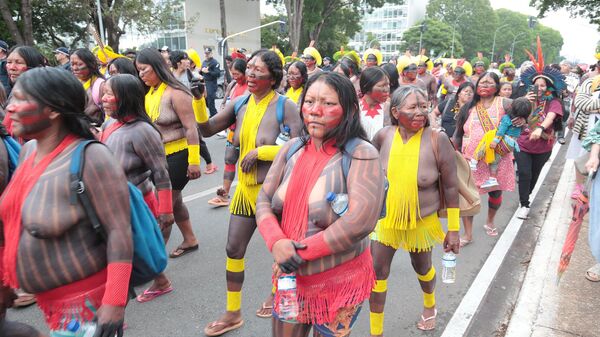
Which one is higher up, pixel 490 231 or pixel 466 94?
pixel 466 94

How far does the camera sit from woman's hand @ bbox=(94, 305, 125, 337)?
1.71 m

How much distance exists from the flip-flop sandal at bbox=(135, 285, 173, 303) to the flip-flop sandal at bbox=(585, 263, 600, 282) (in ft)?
12.3

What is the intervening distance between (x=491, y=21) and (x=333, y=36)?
56243mm

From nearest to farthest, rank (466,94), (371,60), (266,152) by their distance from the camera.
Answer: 1. (266,152)
2. (466,94)
3. (371,60)

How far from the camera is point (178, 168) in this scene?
3924mm

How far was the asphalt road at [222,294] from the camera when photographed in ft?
10.7

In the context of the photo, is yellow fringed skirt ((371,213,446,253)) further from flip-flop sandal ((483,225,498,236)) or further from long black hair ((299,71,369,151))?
flip-flop sandal ((483,225,498,236))

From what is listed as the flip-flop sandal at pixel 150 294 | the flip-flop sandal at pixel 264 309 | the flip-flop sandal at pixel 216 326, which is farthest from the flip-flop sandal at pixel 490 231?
the flip-flop sandal at pixel 150 294

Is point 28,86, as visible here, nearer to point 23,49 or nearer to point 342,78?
point 342,78

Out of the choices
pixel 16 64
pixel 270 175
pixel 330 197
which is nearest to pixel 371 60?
pixel 16 64

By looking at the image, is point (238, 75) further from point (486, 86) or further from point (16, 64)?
point (486, 86)

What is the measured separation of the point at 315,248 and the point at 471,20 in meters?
91.9

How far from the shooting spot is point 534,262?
14.3ft

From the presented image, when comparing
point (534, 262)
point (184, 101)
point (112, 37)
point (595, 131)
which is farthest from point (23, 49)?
point (112, 37)
